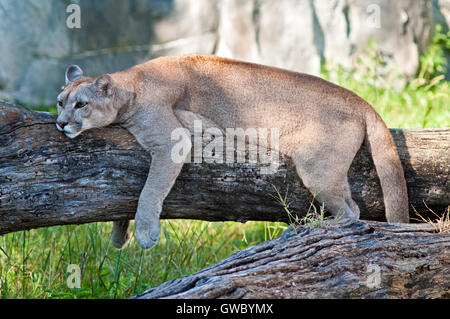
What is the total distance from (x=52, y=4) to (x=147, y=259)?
5832mm

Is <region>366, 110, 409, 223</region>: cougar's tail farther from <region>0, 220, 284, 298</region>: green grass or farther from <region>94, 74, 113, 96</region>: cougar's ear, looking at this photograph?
<region>94, 74, 113, 96</region>: cougar's ear

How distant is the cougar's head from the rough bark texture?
134 centimetres

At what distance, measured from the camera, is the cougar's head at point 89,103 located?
3508mm

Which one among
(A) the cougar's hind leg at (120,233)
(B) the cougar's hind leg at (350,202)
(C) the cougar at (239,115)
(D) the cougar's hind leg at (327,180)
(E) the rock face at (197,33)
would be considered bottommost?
(A) the cougar's hind leg at (120,233)

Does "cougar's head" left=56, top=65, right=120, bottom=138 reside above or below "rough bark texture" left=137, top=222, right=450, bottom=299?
above

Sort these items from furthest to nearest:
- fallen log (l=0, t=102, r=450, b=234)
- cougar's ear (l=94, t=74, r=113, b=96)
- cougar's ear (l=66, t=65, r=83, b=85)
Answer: cougar's ear (l=66, t=65, r=83, b=85)
cougar's ear (l=94, t=74, r=113, b=96)
fallen log (l=0, t=102, r=450, b=234)

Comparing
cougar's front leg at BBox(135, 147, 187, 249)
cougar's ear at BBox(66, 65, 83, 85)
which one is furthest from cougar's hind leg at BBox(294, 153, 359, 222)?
cougar's ear at BBox(66, 65, 83, 85)

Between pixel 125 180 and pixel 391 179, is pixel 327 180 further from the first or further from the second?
pixel 125 180

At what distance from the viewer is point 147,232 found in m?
3.57

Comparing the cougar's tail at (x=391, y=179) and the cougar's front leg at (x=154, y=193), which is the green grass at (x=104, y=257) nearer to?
the cougar's front leg at (x=154, y=193)

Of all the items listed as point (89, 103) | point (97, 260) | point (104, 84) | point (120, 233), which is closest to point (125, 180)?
point (89, 103)

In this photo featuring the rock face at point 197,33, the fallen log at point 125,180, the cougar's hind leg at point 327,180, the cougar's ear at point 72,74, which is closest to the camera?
the fallen log at point 125,180

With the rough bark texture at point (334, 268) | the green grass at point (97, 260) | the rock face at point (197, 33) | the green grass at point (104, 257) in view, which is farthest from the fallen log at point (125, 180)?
the rock face at point (197, 33)

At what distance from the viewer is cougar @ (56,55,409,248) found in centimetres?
358
